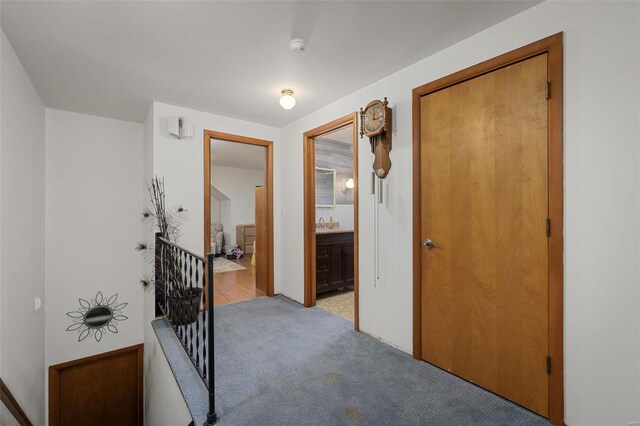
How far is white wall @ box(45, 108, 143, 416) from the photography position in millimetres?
3262

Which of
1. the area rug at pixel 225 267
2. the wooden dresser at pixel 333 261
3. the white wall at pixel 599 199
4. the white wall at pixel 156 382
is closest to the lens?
the white wall at pixel 599 199

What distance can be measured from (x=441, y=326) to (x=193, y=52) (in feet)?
8.92

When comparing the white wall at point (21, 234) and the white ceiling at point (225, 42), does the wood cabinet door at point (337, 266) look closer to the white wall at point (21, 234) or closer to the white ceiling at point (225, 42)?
the white ceiling at point (225, 42)

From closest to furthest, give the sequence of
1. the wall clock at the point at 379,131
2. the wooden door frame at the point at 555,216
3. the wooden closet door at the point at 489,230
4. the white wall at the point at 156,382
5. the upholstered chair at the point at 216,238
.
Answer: the wooden door frame at the point at 555,216, the wooden closet door at the point at 489,230, the white wall at the point at 156,382, the wall clock at the point at 379,131, the upholstered chair at the point at 216,238

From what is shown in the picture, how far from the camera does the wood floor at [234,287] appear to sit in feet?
12.4

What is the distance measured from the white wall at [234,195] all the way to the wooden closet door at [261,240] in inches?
175

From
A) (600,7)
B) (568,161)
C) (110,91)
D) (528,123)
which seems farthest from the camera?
(110,91)

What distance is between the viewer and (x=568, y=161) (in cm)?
149

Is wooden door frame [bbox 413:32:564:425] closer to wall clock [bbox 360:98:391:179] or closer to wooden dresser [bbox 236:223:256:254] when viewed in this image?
wall clock [bbox 360:98:391:179]

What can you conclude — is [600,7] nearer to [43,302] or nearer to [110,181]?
[110,181]

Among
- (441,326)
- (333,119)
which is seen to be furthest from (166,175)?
(441,326)

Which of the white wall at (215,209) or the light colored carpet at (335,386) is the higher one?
the white wall at (215,209)

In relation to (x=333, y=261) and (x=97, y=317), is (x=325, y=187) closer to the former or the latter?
(x=333, y=261)

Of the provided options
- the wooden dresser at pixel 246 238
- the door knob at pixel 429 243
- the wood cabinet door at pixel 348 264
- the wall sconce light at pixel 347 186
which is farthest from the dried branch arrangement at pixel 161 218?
the wooden dresser at pixel 246 238
